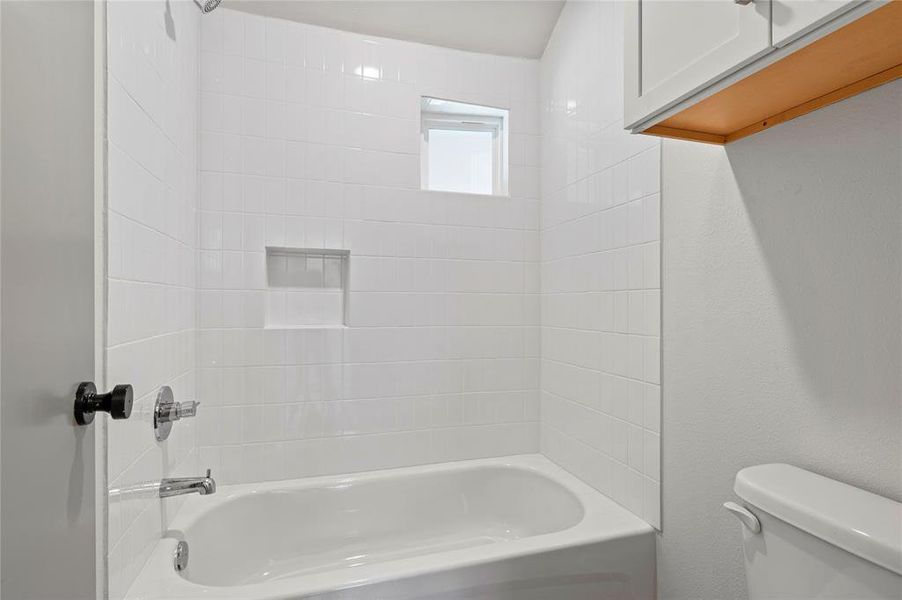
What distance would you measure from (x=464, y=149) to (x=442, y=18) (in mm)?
576

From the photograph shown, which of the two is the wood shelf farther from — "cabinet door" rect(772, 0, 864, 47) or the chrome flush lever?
the chrome flush lever

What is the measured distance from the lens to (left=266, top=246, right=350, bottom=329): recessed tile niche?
204cm

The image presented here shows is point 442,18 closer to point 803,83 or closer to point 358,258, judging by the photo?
point 358,258

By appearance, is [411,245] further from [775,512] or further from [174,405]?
[775,512]

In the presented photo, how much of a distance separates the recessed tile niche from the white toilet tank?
5.28 ft

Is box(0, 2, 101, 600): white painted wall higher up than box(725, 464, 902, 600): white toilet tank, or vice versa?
box(0, 2, 101, 600): white painted wall

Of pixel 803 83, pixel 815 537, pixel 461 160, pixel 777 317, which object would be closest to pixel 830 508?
pixel 815 537

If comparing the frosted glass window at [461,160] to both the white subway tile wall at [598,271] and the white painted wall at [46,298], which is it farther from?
the white painted wall at [46,298]

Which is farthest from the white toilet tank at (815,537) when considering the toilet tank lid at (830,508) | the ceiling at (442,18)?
the ceiling at (442,18)

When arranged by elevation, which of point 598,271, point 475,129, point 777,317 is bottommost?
point 777,317

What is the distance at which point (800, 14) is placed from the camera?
0.75m

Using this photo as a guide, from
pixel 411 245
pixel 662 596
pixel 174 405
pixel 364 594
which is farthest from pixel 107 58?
pixel 662 596

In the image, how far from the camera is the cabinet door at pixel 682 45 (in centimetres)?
84

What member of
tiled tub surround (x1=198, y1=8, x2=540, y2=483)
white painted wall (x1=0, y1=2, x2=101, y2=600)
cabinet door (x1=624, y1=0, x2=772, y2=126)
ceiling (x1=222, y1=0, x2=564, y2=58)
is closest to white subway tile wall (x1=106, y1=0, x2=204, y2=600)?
tiled tub surround (x1=198, y1=8, x2=540, y2=483)
